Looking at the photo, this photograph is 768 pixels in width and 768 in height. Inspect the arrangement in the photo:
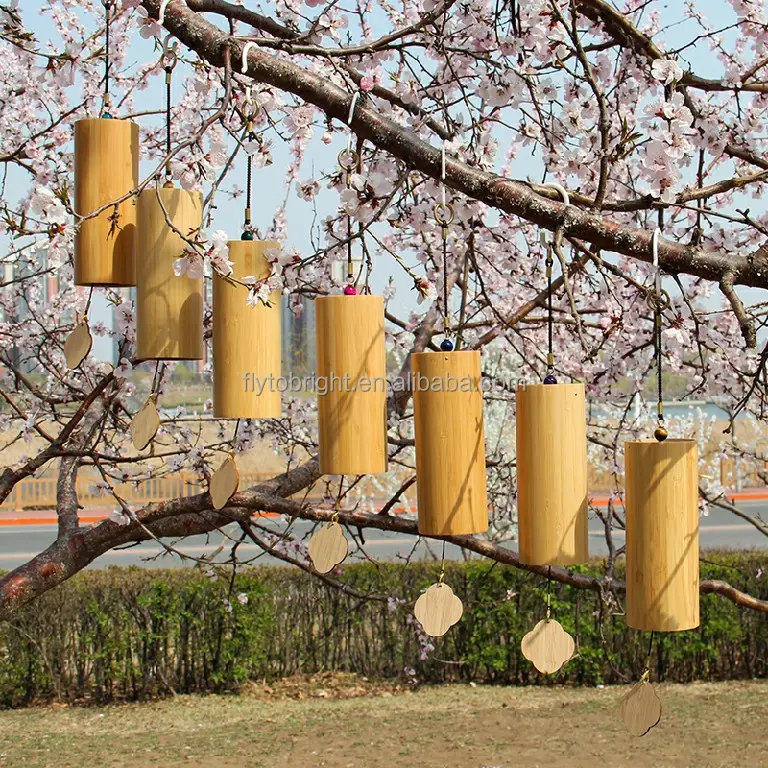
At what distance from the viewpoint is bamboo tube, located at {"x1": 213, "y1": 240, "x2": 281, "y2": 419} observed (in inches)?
73.9

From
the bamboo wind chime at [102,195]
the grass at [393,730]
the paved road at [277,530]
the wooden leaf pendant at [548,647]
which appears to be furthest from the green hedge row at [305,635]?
the bamboo wind chime at [102,195]

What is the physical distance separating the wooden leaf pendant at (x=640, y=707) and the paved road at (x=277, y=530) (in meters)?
9.36

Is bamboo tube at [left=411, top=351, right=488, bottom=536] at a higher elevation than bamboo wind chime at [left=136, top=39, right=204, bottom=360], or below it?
below

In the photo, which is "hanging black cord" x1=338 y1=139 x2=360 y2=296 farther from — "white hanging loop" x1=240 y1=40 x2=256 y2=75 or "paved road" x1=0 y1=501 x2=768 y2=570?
"paved road" x1=0 y1=501 x2=768 y2=570

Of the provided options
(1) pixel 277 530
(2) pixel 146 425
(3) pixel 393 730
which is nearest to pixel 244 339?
(2) pixel 146 425

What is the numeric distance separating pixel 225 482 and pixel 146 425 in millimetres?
201

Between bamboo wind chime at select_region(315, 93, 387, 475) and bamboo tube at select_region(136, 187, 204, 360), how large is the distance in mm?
269

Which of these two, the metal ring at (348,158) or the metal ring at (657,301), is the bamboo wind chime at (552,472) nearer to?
the metal ring at (657,301)

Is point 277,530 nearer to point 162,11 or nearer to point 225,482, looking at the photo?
point 225,482

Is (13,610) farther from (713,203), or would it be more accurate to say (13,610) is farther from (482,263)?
(713,203)

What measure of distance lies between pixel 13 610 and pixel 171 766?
2.39 metres

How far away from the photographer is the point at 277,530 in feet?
41.8

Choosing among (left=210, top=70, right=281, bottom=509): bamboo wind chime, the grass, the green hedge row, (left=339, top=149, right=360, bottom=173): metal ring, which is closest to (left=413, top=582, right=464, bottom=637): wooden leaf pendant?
(left=210, top=70, right=281, bottom=509): bamboo wind chime

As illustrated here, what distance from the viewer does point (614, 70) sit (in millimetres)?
3695
